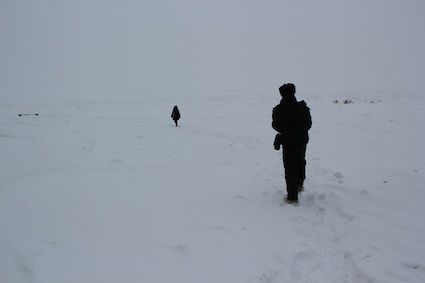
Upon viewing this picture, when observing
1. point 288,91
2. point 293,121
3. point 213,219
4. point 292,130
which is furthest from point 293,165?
point 213,219

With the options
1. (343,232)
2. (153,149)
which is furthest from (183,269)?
(153,149)

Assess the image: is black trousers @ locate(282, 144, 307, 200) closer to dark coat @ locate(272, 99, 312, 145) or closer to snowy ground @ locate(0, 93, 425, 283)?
dark coat @ locate(272, 99, 312, 145)

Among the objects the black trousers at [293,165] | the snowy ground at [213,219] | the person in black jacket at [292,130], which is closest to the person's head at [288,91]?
the person in black jacket at [292,130]

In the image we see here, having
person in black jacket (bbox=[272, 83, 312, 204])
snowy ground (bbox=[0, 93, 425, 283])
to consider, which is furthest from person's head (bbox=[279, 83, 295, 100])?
snowy ground (bbox=[0, 93, 425, 283])

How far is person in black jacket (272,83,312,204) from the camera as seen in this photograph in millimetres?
5707

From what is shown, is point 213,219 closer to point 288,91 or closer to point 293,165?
point 293,165

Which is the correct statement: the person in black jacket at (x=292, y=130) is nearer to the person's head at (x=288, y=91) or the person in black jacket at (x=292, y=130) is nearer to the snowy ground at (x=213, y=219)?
the person's head at (x=288, y=91)

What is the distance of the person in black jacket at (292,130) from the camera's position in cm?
571

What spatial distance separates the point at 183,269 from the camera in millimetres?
3742

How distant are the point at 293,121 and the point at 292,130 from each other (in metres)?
0.16

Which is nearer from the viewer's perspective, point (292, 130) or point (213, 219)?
point (213, 219)

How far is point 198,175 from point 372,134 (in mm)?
6906

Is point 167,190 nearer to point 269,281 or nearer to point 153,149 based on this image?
point 269,281

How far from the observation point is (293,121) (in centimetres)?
576
